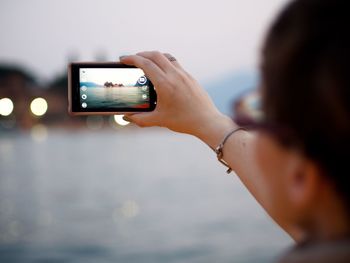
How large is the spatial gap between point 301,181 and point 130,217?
35513mm

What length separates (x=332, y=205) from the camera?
885mm

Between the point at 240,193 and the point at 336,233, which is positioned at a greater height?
the point at 336,233

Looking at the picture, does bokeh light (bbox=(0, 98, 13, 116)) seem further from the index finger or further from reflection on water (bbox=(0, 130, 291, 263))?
reflection on water (bbox=(0, 130, 291, 263))

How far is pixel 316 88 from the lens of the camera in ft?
2.82

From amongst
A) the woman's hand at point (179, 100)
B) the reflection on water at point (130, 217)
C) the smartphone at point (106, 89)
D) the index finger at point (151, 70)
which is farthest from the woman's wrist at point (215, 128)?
the reflection on water at point (130, 217)

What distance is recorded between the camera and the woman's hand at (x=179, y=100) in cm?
167

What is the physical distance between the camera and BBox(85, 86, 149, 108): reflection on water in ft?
6.44

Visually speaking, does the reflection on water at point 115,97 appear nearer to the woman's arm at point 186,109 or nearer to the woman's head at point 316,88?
the woman's arm at point 186,109

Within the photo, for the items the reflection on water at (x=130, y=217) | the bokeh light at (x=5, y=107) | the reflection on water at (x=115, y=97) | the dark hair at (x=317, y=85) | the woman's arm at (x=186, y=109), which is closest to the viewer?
the dark hair at (x=317, y=85)

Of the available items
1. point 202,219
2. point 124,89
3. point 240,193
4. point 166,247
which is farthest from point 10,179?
point 124,89

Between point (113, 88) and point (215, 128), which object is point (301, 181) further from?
point (113, 88)

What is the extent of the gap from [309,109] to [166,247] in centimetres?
2676

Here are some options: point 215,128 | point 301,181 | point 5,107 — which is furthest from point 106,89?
point 301,181

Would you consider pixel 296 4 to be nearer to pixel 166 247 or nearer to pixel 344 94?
pixel 344 94
